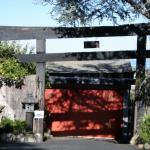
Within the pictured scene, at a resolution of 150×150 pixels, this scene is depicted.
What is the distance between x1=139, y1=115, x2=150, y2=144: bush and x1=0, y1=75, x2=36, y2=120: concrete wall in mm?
4188

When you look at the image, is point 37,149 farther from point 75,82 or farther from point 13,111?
point 75,82

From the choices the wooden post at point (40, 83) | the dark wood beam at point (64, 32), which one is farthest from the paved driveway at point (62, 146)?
the dark wood beam at point (64, 32)

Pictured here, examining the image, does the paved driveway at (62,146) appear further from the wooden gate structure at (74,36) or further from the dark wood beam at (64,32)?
the dark wood beam at (64,32)

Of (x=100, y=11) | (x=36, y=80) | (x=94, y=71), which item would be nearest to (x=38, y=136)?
(x=36, y=80)

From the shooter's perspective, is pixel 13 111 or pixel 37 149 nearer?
pixel 37 149

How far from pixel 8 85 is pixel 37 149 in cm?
443

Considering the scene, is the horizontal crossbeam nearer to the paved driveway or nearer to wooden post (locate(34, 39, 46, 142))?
wooden post (locate(34, 39, 46, 142))

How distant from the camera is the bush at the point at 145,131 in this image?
15508 millimetres

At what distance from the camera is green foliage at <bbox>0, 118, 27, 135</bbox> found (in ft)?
54.3

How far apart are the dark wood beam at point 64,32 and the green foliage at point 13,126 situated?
278cm

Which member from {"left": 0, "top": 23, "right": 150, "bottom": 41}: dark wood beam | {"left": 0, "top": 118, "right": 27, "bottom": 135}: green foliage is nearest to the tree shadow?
{"left": 0, "top": 118, "right": 27, "bottom": 135}: green foliage

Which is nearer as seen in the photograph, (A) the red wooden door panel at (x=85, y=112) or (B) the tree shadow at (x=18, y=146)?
(B) the tree shadow at (x=18, y=146)

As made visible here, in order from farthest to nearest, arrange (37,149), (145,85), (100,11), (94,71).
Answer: (94,71) → (145,85) → (100,11) → (37,149)

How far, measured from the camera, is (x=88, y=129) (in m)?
21.0
